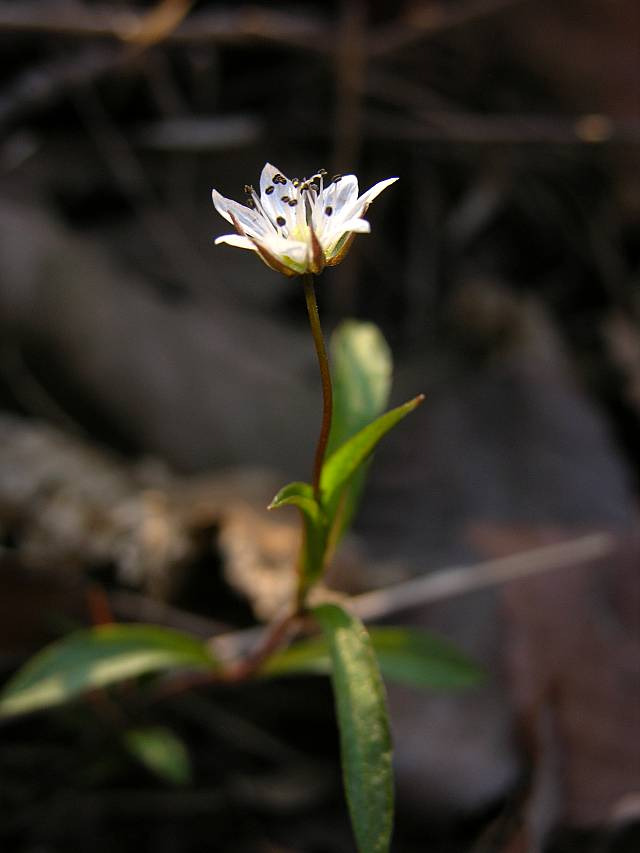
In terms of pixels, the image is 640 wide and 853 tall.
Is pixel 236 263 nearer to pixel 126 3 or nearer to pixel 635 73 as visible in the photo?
pixel 126 3

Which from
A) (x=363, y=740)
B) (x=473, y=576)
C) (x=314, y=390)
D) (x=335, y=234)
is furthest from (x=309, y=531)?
(x=314, y=390)

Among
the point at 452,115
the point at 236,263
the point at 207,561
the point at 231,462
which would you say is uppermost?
the point at 452,115

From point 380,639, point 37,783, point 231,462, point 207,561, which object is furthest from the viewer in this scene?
point 231,462

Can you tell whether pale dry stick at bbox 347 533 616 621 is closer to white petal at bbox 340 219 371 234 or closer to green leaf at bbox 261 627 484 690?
green leaf at bbox 261 627 484 690

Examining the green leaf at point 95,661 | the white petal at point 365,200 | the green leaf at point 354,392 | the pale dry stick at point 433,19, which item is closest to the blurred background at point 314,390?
the pale dry stick at point 433,19

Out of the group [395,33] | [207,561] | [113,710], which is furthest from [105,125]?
[113,710]

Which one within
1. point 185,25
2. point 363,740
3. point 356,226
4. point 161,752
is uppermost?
point 185,25

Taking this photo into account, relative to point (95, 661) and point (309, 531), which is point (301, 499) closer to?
point (309, 531)
